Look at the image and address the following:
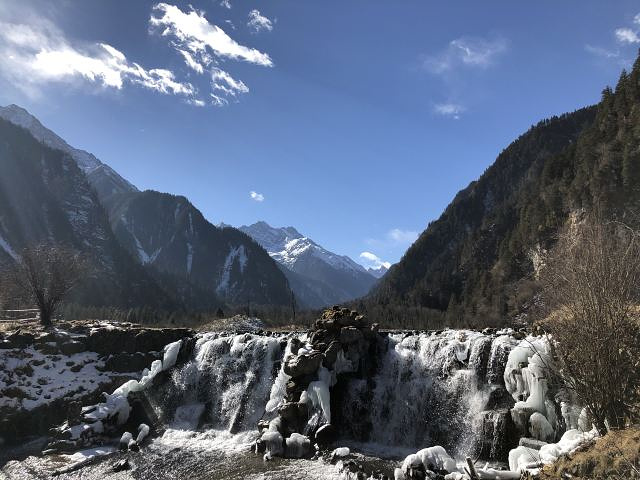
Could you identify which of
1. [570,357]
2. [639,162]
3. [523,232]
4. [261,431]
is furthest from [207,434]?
[523,232]

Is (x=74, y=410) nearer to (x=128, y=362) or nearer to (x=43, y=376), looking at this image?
(x=43, y=376)

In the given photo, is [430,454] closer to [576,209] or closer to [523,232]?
[576,209]

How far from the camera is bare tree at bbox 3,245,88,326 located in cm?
4712

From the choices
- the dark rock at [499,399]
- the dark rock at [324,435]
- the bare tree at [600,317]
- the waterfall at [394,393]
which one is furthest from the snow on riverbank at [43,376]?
the bare tree at [600,317]

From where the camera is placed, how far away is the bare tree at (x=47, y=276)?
47125 millimetres

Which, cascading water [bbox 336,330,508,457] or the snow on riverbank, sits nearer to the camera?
cascading water [bbox 336,330,508,457]

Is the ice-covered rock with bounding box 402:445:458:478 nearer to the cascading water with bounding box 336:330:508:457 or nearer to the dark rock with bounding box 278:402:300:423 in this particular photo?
the cascading water with bounding box 336:330:508:457

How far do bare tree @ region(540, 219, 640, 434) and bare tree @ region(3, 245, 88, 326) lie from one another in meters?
48.7

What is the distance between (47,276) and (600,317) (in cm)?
5389

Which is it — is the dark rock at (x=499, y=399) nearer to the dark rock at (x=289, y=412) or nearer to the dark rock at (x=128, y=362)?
the dark rock at (x=289, y=412)

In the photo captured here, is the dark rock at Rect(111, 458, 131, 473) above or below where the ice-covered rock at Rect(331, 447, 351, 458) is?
below

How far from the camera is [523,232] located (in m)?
127

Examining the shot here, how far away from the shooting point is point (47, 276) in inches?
1988

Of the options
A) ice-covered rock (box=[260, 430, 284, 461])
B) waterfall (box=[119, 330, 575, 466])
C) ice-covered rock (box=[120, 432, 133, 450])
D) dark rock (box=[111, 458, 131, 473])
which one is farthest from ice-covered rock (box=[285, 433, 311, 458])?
ice-covered rock (box=[120, 432, 133, 450])
